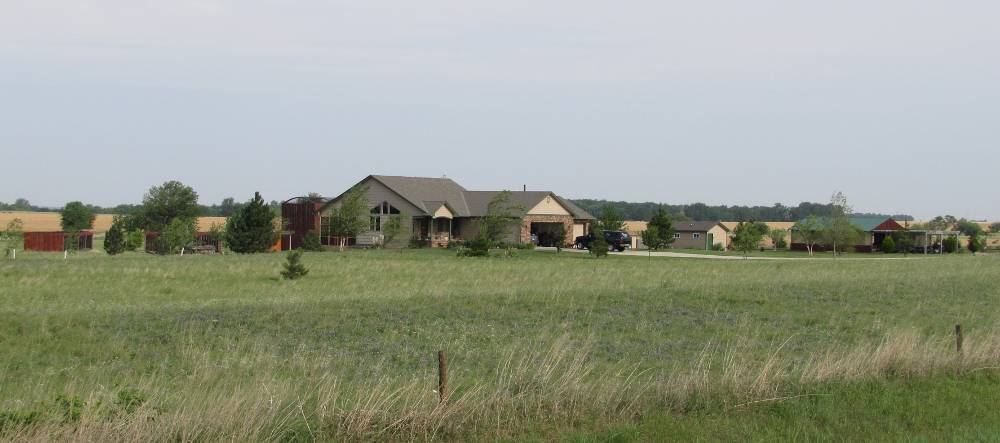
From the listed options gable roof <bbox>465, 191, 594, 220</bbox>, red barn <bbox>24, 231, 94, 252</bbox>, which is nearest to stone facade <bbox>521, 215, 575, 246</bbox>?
gable roof <bbox>465, 191, 594, 220</bbox>

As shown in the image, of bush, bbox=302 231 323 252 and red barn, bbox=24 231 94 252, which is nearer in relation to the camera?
bush, bbox=302 231 323 252

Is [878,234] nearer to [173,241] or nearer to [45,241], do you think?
[173,241]

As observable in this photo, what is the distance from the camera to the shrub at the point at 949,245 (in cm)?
7456

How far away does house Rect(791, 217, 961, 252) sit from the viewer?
76062mm

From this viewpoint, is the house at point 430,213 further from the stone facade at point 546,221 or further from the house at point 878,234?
the house at point 878,234

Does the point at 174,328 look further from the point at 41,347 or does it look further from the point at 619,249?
the point at 619,249

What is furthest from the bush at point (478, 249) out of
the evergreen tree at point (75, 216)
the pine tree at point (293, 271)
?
the evergreen tree at point (75, 216)

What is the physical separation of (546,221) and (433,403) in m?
57.0

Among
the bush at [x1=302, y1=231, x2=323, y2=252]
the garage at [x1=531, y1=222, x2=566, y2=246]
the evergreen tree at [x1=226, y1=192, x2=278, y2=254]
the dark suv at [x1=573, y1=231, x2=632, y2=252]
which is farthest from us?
the garage at [x1=531, y1=222, x2=566, y2=246]

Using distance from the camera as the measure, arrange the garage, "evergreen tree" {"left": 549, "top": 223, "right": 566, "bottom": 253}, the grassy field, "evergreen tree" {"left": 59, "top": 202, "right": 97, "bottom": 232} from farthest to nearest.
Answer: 1. "evergreen tree" {"left": 59, "top": 202, "right": 97, "bottom": 232}
2. the garage
3. "evergreen tree" {"left": 549, "top": 223, "right": 566, "bottom": 253}
4. the grassy field

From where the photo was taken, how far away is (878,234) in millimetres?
77875

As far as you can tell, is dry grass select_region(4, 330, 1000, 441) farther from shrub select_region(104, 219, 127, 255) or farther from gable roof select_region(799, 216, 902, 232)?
gable roof select_region(799, 216, 902, 232)

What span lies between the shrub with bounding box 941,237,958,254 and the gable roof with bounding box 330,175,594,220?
98.1ft

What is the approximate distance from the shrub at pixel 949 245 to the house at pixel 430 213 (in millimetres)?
30861
